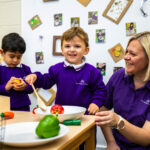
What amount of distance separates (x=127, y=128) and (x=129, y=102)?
30 centimetres

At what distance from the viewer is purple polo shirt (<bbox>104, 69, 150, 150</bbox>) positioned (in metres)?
1.14

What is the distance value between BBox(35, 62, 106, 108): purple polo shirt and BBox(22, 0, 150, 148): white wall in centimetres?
50

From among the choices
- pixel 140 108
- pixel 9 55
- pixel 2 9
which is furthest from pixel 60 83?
pixel 2 9

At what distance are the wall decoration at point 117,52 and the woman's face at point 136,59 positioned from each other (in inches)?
25.2

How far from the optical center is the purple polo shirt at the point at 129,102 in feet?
3.75

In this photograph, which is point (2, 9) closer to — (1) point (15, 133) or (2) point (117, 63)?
(2) point (117, 63)

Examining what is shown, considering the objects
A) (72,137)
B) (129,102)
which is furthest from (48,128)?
(129,102)

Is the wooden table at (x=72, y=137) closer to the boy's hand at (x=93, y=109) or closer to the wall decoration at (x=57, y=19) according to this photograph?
the boy's hand at (x=93, y=109)

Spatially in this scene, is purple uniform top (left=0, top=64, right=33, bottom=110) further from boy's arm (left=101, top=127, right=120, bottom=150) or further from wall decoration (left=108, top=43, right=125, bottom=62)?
wall decoration (left=108, top=43, right=125, bottom=62)

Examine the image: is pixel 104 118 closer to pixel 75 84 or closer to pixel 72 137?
pixel 72 137

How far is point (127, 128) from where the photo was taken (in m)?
0.92

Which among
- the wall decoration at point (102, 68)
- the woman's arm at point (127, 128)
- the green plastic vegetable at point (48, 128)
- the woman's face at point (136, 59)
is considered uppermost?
the woman's face at point (136, 59)

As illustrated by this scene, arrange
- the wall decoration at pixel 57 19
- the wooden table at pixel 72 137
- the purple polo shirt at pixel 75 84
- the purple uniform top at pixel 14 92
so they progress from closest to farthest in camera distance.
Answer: the wooden table at pixel 72 137
the purple polo shirt at pixel 75 84
the purple uniform top at pixel 14 92
the wall decoration at pixel 57 19

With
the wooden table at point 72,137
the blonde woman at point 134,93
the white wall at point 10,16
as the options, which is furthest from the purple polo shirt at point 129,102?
the white wall at point 10,16
